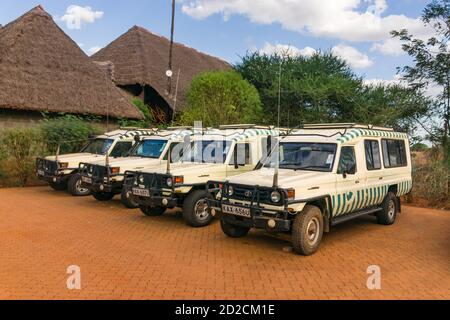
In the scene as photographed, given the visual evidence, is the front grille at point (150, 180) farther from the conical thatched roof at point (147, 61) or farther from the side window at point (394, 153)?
the conical thatched roof at point (147, 61)

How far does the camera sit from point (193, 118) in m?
17.3

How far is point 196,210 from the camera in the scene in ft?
28.6

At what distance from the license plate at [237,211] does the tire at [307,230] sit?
0.77m

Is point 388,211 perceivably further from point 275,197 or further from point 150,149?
point 150,149

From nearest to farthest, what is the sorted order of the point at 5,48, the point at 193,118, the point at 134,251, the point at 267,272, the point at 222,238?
the point at 267,272
the point at 134,251
the point at 222,238
the point at 193,118
the point at 5,48

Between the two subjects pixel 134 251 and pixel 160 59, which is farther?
pixel 160 59

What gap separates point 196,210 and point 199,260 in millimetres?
2325

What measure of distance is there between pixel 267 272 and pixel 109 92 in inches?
691

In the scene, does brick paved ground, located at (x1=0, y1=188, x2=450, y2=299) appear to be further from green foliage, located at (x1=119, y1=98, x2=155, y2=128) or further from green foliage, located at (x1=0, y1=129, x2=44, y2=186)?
green foliage, located at (x1=119, y1=98, x2=155, y2=128)

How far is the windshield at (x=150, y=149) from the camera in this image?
11.4m

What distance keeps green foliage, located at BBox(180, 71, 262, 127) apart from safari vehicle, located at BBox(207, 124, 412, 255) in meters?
8.59

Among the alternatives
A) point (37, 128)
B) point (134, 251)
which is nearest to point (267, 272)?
point (134, 251)
